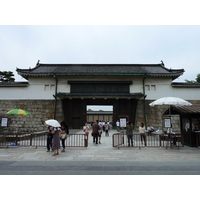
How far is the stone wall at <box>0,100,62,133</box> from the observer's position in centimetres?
1917

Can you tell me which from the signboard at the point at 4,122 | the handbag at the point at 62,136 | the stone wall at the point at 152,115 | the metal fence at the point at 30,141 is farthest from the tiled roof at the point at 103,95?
the handbag at the point at 62,136

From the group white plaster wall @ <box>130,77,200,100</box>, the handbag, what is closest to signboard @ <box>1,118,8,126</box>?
the handbag

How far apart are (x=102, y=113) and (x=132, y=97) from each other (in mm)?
25290

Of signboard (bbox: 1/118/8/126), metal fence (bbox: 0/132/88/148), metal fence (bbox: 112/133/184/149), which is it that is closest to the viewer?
metal fence (bbox: 112/133/184/149)

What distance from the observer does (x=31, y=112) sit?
19297mm

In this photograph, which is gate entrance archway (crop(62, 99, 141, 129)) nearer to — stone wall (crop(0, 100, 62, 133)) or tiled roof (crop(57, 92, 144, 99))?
stone wall (crop(0, 100, 62, 133))

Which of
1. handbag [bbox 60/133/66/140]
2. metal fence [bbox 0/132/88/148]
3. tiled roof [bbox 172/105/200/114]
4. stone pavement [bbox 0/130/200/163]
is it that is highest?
tiled roof [bbox 172/105/200/114]

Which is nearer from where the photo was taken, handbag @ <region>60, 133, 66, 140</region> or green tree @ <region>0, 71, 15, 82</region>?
handbag @ <region>60, 133, 66, 140</region>

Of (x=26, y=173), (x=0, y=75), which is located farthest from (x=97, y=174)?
(x=0, y=75)

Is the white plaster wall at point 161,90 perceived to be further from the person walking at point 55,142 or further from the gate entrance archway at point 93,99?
the person walking at point 55,142

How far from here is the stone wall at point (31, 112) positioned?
Answer: 1917cm

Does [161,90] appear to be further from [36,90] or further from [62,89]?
[36,90]

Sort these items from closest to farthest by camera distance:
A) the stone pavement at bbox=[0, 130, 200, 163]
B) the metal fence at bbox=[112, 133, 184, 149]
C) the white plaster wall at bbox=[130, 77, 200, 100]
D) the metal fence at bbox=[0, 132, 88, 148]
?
the stone pavement at bbox=[0, 130, 200, 163], the metal fence at bbox=[112, 133, 184, 149], the metal fence at bbox=[0, 132, 88, 148], the white plaster wall at bbox=[130, 77, 200, 100]

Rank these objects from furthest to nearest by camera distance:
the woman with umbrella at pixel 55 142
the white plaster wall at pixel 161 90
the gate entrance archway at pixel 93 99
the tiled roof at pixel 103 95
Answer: the gate entrance archway at pixel 93 99, the white plaster wall at pixel 161 90, the tiled roof at pixel 103 95, the woman with umbrella at pixel 55 142
